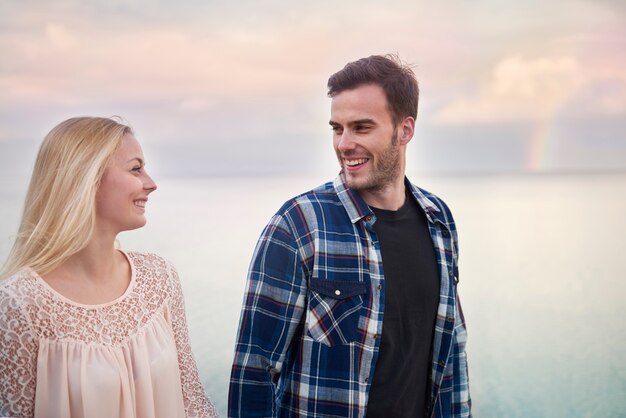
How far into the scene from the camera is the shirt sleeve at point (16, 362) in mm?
1278

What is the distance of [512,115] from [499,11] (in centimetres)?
69

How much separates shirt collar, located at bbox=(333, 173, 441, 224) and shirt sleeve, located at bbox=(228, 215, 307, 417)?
0.20 m

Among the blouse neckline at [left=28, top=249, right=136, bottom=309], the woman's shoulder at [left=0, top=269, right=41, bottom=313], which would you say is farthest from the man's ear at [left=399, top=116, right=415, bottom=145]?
the woman's shoulder at [left=0, top=269, right=41, bottom=313]

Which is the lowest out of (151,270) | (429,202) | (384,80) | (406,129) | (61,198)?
(151,270)

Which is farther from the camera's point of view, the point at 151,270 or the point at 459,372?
the point at 459,372

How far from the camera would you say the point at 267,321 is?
1.48m

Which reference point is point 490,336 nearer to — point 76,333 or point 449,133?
point 449,133

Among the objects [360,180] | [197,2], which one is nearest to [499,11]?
[197,2]

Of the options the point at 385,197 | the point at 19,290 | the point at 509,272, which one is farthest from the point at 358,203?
the point at 509,272

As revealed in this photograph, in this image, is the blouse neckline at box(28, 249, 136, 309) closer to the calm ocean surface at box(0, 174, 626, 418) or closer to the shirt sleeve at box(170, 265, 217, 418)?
the shirt sleeve at box(170, 265, 217, 418)

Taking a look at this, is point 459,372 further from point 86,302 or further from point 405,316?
point 86,302

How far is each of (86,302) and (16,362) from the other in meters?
0.19

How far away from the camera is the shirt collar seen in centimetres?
163

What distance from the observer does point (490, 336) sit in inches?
150
